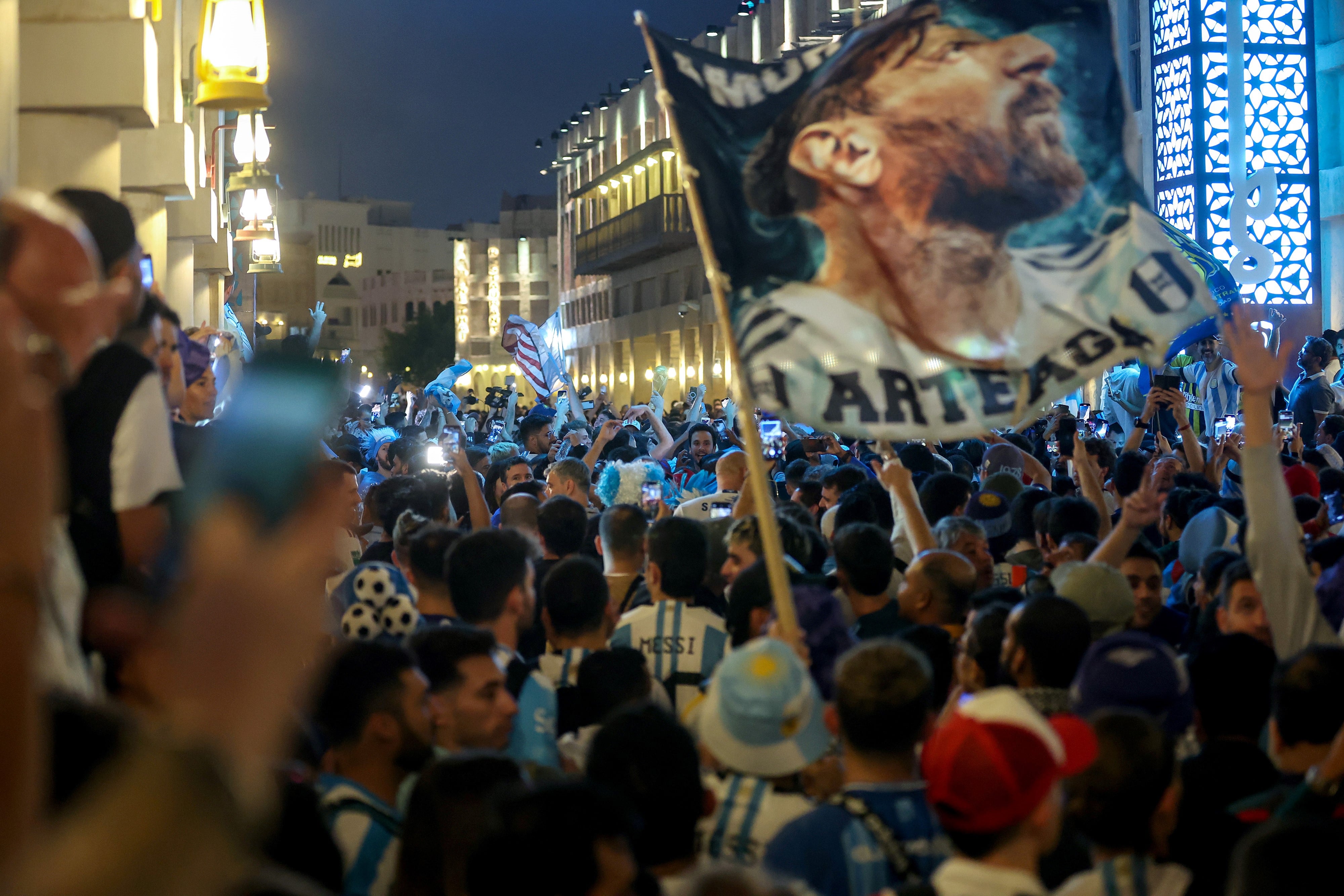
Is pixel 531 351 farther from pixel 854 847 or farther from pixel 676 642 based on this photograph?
pixel 854 847

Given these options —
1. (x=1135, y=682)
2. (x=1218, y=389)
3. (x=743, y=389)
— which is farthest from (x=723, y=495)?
(x=1218, y=389)

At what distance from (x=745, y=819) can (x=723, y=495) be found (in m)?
5.99

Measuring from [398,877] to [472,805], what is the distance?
266mm

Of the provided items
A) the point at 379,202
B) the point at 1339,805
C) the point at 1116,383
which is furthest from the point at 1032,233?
the point at 379,202

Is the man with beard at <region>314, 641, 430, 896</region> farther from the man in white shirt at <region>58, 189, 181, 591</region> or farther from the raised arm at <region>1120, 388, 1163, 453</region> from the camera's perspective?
the raised arm at <region>1120, 388, 1163, 453</region>

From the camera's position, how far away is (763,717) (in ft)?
12.5

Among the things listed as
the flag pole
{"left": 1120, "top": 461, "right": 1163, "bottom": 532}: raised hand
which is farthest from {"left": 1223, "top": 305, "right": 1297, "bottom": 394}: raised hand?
the flag pole

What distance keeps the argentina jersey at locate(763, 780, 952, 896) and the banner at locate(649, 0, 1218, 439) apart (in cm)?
263

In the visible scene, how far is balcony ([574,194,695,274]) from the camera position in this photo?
189 feet

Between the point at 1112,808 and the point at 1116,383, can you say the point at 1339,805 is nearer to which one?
the point at 1112,808

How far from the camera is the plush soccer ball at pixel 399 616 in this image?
560 cm

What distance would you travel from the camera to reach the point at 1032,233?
6398mm

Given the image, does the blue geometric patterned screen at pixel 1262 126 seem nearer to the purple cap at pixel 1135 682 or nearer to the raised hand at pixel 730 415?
the raised hand at pixel 730 415

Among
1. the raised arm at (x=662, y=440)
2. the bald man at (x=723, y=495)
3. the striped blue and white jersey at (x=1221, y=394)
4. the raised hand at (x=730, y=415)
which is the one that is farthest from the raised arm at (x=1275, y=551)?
the raised hand at (x=730, y=415)
